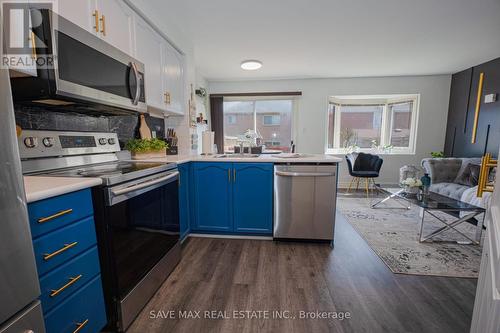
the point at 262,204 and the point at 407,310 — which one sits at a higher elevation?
the point at 262,204

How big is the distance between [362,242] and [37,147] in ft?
9.37

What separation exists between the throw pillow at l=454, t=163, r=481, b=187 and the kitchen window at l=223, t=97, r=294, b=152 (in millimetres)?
3083

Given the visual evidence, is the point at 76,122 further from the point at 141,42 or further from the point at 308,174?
the point at 308,174

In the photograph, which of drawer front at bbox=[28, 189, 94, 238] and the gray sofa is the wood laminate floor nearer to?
drawer front at bbox=[28, 189, 94, 238]

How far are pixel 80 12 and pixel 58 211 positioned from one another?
48.2 inches

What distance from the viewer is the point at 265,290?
Answer: 1.63m

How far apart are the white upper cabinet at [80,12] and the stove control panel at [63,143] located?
69cm

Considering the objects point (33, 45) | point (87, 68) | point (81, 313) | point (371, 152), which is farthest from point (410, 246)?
point (371, 152)

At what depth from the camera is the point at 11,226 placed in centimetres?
65

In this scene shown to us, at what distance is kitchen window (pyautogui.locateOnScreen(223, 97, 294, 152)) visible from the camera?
5.25m

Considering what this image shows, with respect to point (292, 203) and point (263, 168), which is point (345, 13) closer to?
point (263, 168)

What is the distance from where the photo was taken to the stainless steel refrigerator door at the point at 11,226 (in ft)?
2.02

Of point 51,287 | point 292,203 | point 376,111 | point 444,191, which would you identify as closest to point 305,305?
point 292,203

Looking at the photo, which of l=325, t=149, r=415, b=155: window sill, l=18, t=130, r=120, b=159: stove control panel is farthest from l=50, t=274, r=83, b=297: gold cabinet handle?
l=325, t=149, r=415, b=155: window sill
